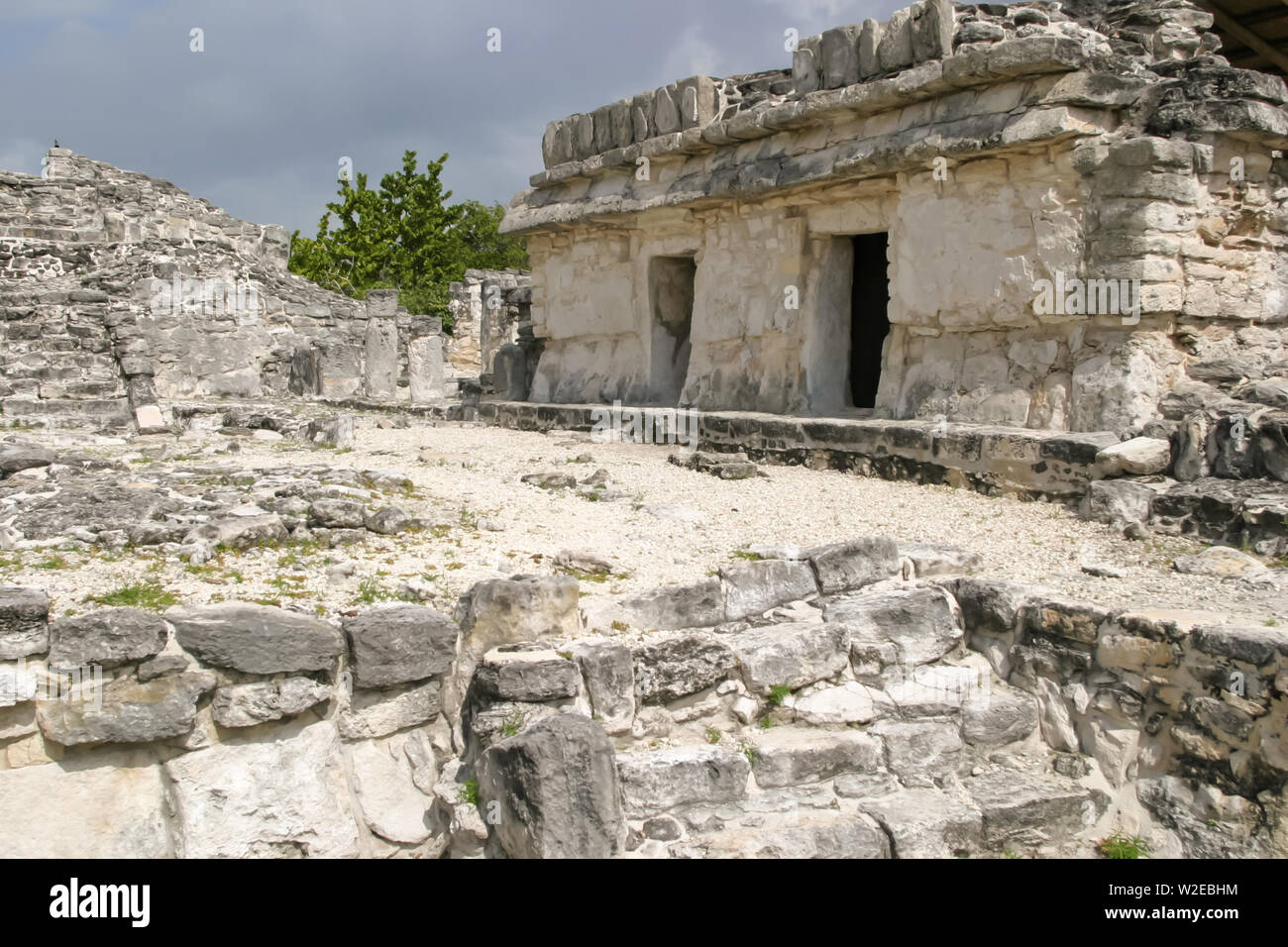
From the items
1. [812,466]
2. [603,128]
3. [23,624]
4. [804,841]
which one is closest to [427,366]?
[603,128]

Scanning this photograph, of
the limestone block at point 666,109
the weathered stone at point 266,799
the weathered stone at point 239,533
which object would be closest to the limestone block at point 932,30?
the limestone block at point 666,109

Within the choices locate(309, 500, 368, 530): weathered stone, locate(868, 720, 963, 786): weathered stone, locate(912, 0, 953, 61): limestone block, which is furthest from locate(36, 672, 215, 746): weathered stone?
locate(912, 0, 953, 61): limestone block

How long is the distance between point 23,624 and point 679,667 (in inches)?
89.3

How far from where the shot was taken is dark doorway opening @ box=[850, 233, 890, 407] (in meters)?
9.29

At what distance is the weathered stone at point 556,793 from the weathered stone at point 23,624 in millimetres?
1546

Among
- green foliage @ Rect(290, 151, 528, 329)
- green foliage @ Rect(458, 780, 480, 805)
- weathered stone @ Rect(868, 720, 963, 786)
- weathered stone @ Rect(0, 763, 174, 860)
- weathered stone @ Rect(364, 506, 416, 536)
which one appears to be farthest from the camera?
green foliage @ Rect(290, 151, 528, 329)

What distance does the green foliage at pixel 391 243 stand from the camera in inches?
1128

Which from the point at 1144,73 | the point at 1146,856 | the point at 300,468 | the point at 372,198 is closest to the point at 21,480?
the point at 300,468

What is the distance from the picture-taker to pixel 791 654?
4180mm

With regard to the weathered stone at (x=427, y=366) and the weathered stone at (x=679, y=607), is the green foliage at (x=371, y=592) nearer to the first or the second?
the weathered stone at (x=679, y=607)

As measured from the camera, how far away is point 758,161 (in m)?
8.44

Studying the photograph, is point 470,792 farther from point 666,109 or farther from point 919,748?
point 666,109

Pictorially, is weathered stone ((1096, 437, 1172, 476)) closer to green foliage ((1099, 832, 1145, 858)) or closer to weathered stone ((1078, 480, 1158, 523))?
weathered stone ((1078, 480, 1158, 523))

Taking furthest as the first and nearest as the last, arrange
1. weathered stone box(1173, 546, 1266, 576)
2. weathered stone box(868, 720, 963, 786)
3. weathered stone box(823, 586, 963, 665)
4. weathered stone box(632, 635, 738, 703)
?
1. weathered stone box(1173, 546, 1266, 576)
2. weathered stone box(823, 586, 963, 665)
3. weathered stone box(868, 720, 963, 786)
4. weathered stone box(632, 635, 738, 703)
